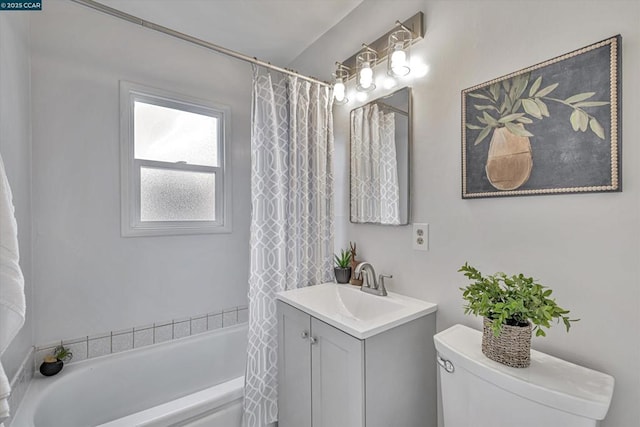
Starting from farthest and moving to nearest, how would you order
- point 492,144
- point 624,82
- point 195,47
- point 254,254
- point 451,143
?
1. point 195,47
2. point 254,254
3. point 451,143
4. point 492,144
5. point 624,82

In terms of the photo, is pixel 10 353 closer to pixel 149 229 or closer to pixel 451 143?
pixel 149 229

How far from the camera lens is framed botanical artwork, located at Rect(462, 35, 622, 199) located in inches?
33.1

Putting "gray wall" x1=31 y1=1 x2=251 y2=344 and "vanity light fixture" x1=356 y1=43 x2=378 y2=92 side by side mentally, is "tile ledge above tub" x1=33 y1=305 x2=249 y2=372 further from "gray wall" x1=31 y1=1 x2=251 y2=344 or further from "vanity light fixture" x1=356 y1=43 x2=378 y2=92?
"vanity light fixture" x1=356 y1=43 x2=378 y2=92

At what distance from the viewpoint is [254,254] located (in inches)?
61.4

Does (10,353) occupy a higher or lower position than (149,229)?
lower

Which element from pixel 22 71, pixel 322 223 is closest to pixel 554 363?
pixel 322 223

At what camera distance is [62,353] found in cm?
159

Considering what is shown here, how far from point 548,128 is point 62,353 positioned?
104 inches

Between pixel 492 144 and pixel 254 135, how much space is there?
3.91 ft

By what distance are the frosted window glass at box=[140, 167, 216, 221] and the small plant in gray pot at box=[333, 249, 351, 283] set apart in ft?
3.61

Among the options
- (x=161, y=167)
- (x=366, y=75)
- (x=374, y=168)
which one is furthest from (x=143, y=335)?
(x=366, y=75)

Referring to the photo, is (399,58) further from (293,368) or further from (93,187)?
(93,187)

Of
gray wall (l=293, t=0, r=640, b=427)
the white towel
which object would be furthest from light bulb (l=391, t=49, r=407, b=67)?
the white towel

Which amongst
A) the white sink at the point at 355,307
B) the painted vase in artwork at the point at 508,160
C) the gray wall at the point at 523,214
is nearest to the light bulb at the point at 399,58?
the gray wall at the point at 523,214
